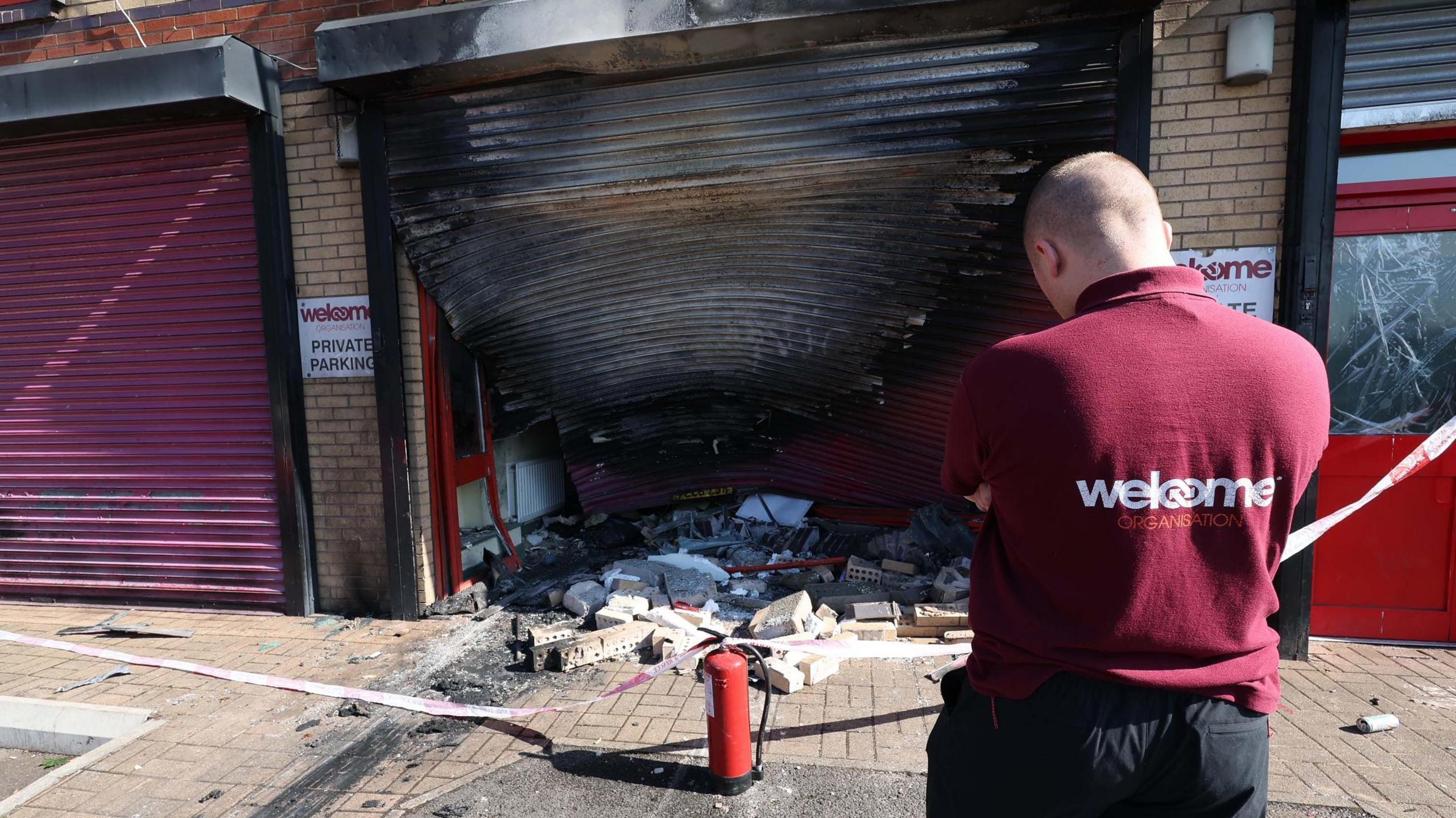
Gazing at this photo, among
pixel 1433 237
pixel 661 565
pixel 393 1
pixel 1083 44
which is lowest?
pixel 661 565

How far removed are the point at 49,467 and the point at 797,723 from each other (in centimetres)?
612

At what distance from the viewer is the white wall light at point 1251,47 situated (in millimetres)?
3740

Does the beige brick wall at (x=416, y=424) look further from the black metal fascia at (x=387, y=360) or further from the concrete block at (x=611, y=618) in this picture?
the concrete block at (x=611, y=618)

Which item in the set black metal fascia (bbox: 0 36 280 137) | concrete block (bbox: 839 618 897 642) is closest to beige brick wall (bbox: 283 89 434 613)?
black metal fascia (bbox: 0 36 280 137)

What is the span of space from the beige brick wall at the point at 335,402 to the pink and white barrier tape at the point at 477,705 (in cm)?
101

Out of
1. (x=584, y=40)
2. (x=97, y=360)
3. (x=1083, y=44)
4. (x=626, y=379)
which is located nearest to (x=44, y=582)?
(x=97, y=360)

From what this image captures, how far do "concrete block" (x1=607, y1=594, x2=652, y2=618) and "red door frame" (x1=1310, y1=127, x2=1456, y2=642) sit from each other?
13.6 feet

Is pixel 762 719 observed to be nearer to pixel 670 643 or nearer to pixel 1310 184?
pixel 670 643

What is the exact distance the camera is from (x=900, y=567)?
18.2 feet

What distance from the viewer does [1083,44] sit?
12.9 feet

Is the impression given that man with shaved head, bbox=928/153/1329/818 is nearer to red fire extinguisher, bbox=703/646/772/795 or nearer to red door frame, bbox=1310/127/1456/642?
red fire extinguisher, bbox=703/646/772/795

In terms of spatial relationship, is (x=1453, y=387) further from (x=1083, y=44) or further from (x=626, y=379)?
(x=626, y=379)

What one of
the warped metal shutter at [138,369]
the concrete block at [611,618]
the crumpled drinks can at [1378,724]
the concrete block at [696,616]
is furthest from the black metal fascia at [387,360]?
the crumpled drinks can at [1378,724]

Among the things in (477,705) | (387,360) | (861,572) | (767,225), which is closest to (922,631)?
(861,572)
